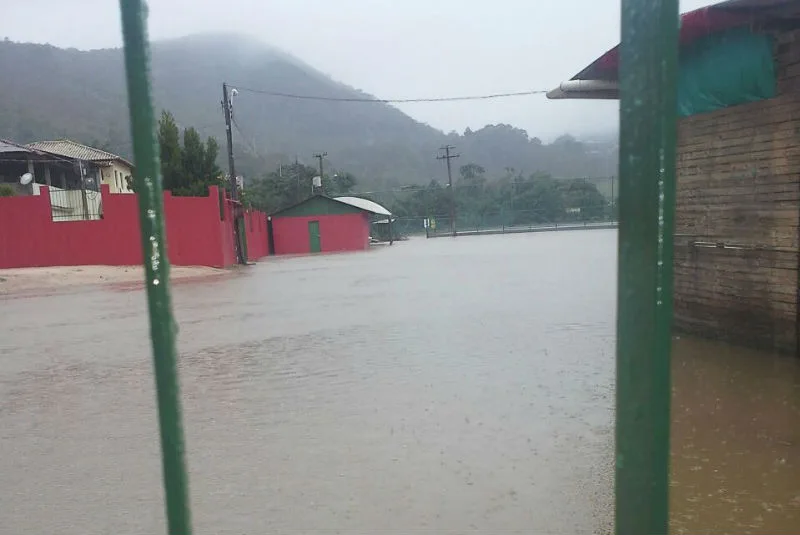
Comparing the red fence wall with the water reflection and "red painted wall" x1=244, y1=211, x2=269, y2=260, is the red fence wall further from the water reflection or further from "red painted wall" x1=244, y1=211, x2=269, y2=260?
the water reflection

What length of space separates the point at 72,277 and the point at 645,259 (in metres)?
17.9

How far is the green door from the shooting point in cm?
3691

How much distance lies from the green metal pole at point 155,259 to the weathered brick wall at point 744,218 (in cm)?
454

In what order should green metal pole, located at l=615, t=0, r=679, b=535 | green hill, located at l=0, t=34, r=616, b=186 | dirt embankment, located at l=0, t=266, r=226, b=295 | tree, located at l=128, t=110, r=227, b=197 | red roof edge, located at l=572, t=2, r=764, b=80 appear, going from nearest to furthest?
green metal pole, located at l=615, t=0, r=679, b=535 → red roof edge, located at l=572, t=2, r=764, b=80 → dirt embankment, located at l=0, t=266, r=226, b=295 → tree, located at l=128, t=110, r=227, b=197 → green hill, located at l=0, t=34, r=616, b=186

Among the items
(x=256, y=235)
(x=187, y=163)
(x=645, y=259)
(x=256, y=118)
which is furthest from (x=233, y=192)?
(x=256, y=118)

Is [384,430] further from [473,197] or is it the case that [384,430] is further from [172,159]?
[473,197]

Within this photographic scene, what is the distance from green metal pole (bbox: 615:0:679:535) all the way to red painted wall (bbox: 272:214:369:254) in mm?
35815

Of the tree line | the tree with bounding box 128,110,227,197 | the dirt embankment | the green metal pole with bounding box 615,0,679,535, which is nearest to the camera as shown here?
the green metal pole with bounding box 615,0,679,535

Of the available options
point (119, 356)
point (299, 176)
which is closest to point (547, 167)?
point (299, 176)

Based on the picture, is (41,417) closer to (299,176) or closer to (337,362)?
(337,362)

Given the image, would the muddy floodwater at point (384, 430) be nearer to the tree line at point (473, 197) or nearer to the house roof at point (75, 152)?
the house roof at point (75, 152)

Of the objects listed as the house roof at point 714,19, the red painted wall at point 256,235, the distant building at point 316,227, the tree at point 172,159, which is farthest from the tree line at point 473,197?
the house roof at point 714,19

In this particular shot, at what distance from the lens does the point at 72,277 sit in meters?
16.6

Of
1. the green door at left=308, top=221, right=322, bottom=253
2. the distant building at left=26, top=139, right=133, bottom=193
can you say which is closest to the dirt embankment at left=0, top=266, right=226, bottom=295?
the distant building at left=26, top=139, right=133, bottom=193
